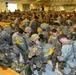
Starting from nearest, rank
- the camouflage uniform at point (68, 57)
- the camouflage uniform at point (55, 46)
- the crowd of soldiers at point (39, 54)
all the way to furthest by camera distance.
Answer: the camouflage uniform at point (68, 57) → the crowd of soldiers at point (39, 54) → the camouflage uniform at point (55, 46)

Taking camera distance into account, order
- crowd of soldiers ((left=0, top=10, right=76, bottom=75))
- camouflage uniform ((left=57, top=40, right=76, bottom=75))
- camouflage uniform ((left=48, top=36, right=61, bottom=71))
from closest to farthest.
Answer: camouflage uniform ((left=57, top=40, right=76, bottom=75)) < crowd of soldiers ((left=0, top=10, right=76, bottom=75)) < camouflage uniform ((left=48, top=36, right=61, bottom=71))

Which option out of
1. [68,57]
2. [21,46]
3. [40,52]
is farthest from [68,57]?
[21,46]

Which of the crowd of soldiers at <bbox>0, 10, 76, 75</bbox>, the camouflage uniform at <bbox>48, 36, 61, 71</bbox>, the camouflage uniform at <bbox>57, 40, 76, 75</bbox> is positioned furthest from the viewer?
the camouflage uniform at <bbox>48, 36, 61, 71</bbox>

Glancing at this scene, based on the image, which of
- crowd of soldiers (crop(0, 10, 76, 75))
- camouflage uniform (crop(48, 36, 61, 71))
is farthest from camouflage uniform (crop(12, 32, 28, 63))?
camouflage uniform (crop(48, 36, 61, 71))

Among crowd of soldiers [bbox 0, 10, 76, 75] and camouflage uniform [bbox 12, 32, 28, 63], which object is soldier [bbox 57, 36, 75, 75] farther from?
camouflage uniform [bbox 12, 32, 28, 63]

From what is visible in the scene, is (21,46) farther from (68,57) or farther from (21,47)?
(68,57)

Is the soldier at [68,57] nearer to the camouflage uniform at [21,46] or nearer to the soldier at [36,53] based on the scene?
the soldier at [36,53]

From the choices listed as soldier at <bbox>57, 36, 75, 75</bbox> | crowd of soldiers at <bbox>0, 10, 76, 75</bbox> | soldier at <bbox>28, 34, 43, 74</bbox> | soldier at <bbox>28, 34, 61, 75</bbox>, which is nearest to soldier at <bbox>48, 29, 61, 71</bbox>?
crowd of soldiers at <bbox>0, 10, 76, 75</bbox>

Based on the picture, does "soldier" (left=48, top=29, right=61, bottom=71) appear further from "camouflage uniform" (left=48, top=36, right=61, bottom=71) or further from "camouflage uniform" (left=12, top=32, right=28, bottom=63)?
"camouflage uniform" (left=12, top=32, right=28, bottom=63)

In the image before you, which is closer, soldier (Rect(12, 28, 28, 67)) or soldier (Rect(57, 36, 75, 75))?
soldier (Rect(57, 36, 75, 75))

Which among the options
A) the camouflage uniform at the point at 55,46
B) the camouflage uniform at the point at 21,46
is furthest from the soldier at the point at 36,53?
the camouflage uniform at the point at 55,46

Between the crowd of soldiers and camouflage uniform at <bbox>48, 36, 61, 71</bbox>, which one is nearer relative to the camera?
the crowd of soldiers

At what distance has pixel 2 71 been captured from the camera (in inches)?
Answer: 212

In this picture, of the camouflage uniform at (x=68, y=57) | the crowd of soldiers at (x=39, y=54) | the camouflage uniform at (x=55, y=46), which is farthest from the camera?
the camouflage uniform at (x=55, y=46)
